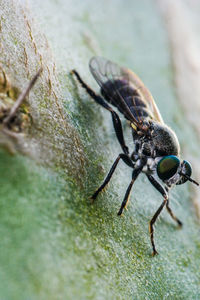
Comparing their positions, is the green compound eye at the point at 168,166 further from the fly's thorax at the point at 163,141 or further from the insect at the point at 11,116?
the insect at the point at 11,116

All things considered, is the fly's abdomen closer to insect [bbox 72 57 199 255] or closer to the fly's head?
insect [bbox 72 57 199 255]

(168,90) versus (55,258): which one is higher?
(168,90)

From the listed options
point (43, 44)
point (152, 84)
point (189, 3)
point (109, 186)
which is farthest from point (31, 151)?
point (189, 3)

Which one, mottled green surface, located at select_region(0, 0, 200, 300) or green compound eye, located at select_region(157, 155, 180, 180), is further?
green compound eye, located at select_region(157, 155, 180, 180)

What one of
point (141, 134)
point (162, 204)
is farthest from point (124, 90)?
point (162, 204)

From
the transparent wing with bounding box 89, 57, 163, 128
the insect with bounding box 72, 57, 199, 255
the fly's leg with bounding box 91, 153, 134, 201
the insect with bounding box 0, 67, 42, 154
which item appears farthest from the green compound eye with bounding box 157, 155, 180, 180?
the insect with bounding box 0, 67, 42, 154

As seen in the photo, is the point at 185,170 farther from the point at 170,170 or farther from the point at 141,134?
the point at 141,134

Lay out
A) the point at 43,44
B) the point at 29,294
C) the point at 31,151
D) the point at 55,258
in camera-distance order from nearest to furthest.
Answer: the point at 29,294
the point at 55,258
the point at 31,151
the point at 43,44

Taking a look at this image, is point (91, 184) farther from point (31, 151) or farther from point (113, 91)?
point (113, 91)
